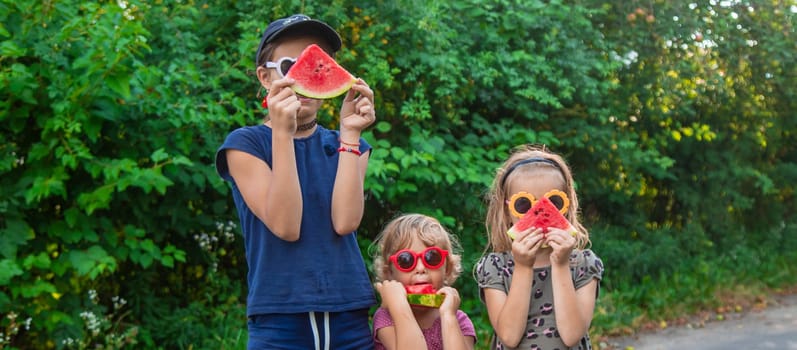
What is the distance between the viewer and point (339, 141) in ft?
9.83

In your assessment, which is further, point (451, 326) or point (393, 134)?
point (393, 134)

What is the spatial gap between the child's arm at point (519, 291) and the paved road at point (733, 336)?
4.81m

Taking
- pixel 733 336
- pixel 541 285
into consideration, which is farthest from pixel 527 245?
pixel 733 336

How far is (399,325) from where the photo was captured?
3021mm

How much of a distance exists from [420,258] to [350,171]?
1.79ft

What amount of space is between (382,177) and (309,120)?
122 inches

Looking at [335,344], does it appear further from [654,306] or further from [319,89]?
[654,306]

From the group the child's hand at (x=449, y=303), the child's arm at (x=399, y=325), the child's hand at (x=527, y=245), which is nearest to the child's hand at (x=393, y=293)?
the child's arm at (x=399, y=325)

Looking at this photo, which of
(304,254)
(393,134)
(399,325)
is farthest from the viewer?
(393,134)

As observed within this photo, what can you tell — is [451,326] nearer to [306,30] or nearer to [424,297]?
[424,297]

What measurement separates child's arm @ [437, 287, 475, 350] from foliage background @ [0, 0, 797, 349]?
7.80 feet

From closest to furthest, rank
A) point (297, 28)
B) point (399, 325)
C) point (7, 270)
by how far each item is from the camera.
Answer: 1. point (297, 28)
2. point (399, 325)
3. point (7, 270)

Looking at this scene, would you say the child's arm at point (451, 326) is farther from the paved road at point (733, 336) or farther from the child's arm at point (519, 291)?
the paved road at point (733, 336)

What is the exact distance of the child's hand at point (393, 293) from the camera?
307 cm
